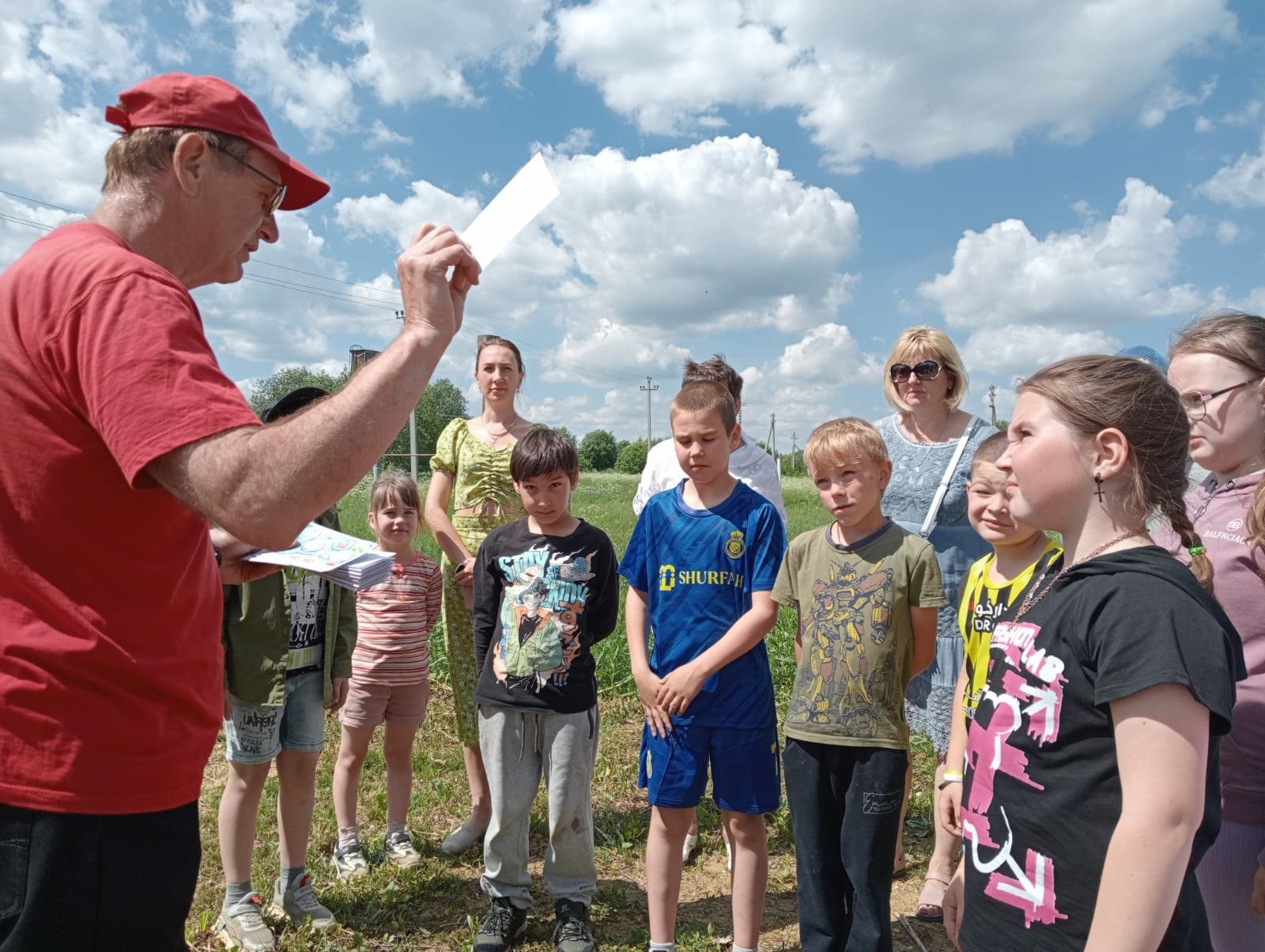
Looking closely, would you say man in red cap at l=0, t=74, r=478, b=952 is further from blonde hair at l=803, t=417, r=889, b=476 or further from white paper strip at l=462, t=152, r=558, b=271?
blonde hair at l=803, t=417, r=889, b=476

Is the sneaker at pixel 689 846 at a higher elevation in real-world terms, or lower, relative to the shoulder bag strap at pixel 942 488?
lower

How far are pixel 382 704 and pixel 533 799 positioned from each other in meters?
1.11

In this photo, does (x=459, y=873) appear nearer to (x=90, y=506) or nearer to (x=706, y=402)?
(x=706, y=402)

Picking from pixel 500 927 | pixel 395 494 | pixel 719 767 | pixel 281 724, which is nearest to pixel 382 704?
pixel 281 724

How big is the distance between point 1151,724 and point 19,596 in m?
1.86

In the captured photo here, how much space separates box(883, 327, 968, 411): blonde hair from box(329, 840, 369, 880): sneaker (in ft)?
10.8

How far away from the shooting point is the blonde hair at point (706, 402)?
3.23 meters

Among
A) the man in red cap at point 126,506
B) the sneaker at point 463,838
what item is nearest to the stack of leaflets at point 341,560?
the man in red cap at point 126,506

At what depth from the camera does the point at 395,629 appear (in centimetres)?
406

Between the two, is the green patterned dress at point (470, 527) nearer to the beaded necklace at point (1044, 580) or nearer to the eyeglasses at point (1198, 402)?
the beaded necklace at point (1044, 580)

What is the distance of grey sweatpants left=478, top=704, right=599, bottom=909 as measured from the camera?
3297mm

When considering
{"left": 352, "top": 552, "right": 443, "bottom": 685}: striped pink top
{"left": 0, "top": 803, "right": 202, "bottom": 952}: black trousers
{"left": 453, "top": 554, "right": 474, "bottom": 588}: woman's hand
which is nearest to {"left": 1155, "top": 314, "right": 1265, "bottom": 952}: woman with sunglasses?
{"left": 0, "top": 803, "right": 202, "bottom": 952}: black trousers

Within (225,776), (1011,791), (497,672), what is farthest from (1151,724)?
(225,776)

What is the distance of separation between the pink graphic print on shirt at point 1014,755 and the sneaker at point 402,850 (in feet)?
9.66
